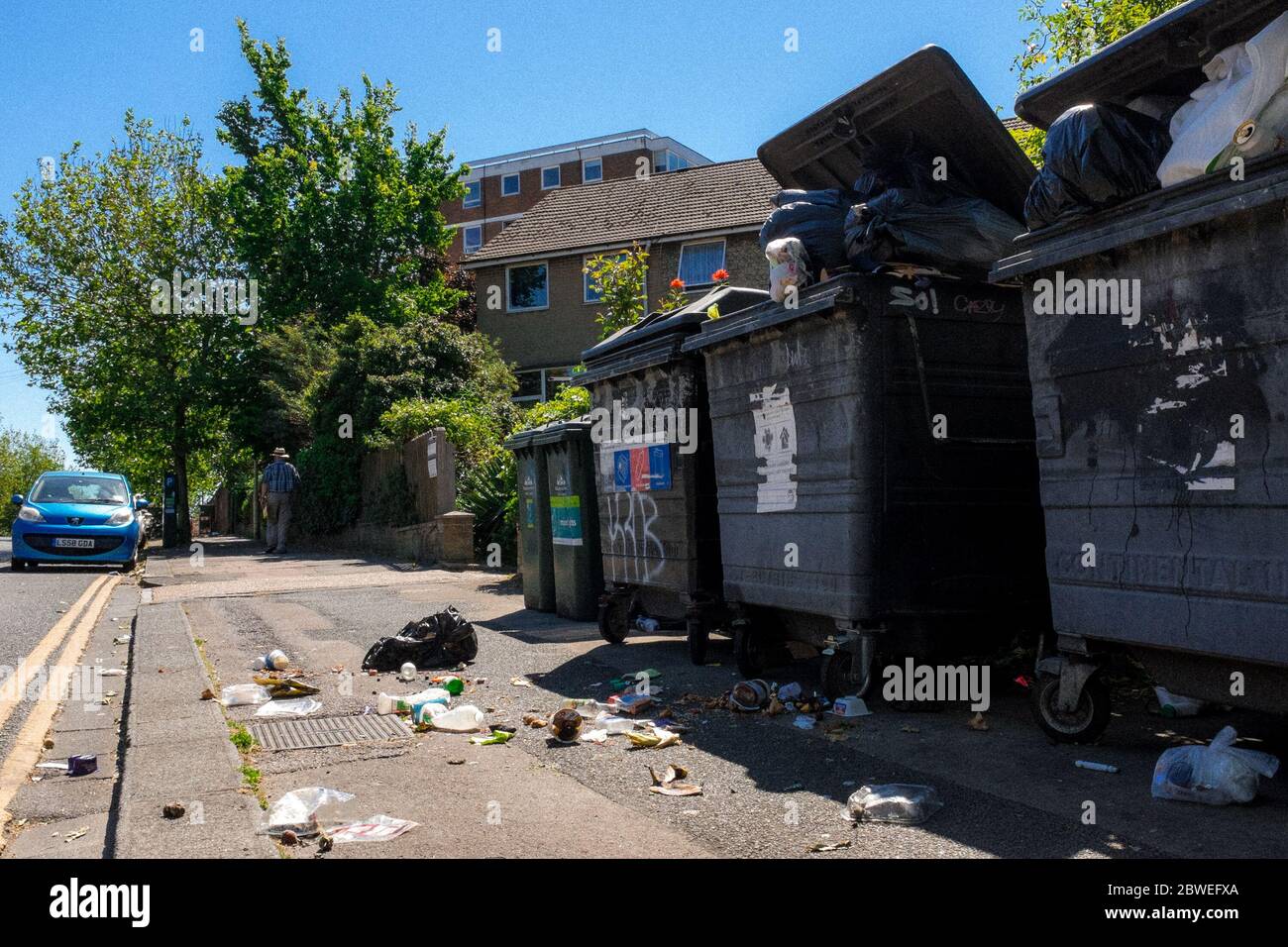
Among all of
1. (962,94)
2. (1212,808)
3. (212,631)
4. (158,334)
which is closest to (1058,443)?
(1212,808)

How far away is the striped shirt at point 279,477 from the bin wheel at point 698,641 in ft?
48.1

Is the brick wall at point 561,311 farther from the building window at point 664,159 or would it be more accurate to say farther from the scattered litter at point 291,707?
the building window at point 664,159

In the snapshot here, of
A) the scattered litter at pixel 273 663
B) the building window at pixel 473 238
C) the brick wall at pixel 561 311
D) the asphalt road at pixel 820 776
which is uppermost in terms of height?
the building window at pixel 473 238

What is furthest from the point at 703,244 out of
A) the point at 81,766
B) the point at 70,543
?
the point at 81,766

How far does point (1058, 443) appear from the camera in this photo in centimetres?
423

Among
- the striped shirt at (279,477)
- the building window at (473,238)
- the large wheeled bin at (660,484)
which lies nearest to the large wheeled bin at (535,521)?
the large wheeled bin at (660,484)

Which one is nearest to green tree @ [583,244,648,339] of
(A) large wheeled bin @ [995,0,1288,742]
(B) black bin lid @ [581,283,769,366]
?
(B) black bin lid @ [581,283,769,366]

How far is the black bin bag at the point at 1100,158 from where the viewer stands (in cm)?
393

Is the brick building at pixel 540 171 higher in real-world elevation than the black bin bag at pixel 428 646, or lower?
higher

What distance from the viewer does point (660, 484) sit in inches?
268

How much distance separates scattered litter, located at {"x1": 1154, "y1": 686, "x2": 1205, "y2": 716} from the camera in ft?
15.7

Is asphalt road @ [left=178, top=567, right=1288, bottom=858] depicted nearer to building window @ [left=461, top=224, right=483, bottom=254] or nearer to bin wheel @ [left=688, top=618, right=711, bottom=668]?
bin wheel @ [left=688, top=618, right=711, bottom=668]

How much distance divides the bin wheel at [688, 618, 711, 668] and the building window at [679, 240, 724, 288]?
2044cm

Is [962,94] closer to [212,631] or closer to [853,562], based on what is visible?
[853,562]
